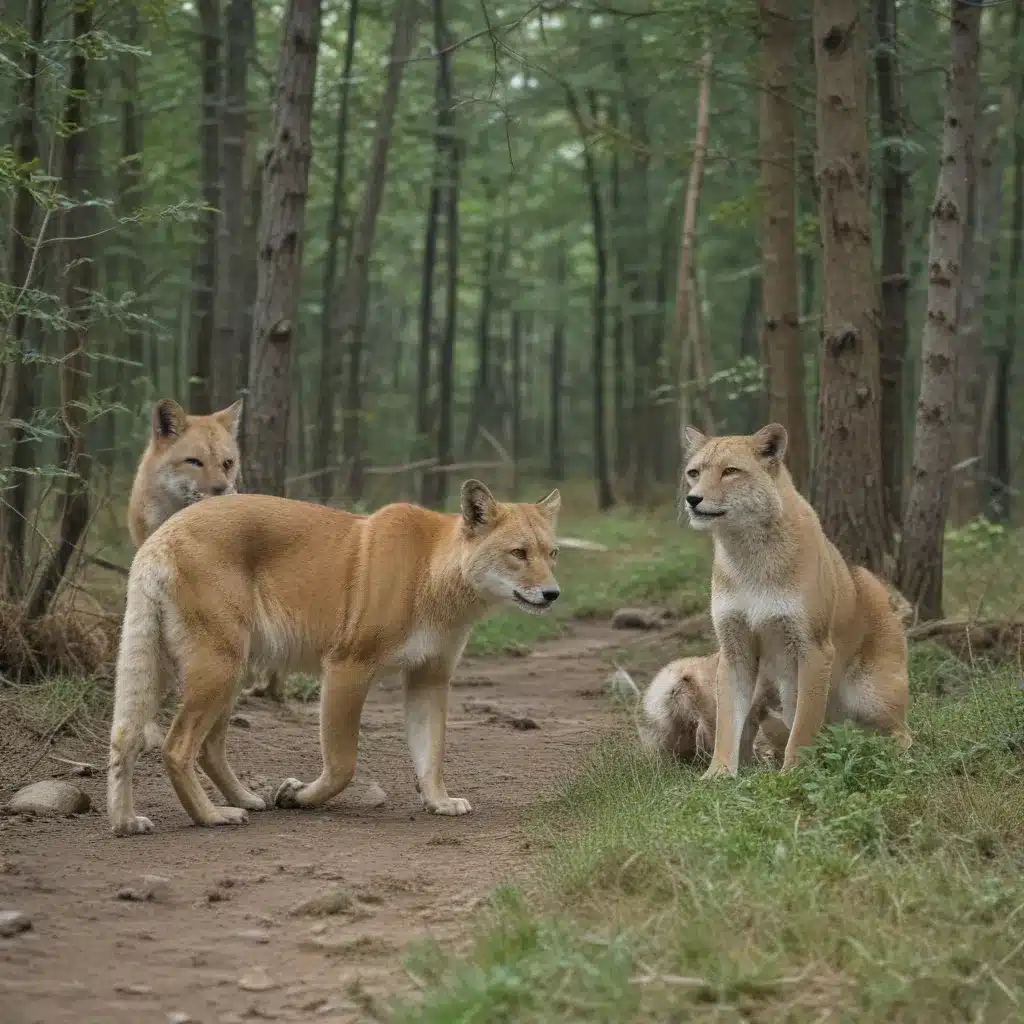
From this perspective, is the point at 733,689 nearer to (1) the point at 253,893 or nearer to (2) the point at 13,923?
(1) the point at 253,893

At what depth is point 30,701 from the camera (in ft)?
28.7

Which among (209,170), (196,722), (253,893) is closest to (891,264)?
(196,722)

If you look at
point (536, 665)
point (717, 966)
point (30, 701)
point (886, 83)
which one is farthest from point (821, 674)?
point (886, 83)

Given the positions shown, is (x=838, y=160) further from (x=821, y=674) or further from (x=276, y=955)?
(x=276, y=955)

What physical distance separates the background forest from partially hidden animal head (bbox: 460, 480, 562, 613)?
231 cm

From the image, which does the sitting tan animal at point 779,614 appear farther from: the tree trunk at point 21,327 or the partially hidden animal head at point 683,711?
the tree trunk at point 21,327

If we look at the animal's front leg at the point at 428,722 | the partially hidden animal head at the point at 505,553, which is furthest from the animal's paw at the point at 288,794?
the partially hidden animal head at the point at 505,553

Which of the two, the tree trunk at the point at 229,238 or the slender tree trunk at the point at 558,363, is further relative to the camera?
the slender tree trunk at the point at 558,363

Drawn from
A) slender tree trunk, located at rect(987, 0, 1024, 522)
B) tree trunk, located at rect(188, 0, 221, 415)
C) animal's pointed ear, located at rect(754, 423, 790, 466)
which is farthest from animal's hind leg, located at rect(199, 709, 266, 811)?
slender tree trunk, located at rect(987, 0, 1024, 522)

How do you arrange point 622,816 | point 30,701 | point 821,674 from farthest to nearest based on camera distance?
point 30,701 < point 821,674 < point 622,816

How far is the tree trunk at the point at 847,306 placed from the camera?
10531 mm

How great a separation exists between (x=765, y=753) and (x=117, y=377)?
741 inches

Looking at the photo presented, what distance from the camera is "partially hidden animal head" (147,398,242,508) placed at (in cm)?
938

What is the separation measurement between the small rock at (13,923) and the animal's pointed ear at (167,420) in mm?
5127
